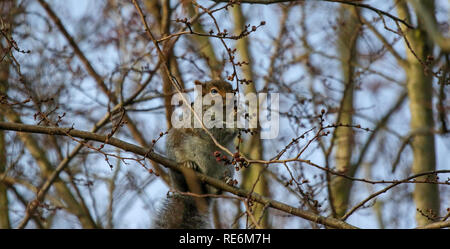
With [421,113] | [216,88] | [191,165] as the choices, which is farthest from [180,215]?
[421,113]

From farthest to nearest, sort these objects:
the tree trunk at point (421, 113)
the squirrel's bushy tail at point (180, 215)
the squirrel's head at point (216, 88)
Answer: the tree trunk at point (421, 113)
the squirrel's head at point (216, 88)
the squirrel's bushy tail at point (180, 215)

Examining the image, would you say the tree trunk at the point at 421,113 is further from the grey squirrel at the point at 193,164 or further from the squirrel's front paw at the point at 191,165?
the squirrel's front paw at the point at 191,165

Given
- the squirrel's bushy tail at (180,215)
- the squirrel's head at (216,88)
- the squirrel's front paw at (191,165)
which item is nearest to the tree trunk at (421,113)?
the squirrel's head at (216,88)

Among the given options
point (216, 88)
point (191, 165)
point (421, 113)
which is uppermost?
point (421, 113)

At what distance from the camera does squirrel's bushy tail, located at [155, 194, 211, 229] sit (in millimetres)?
4160

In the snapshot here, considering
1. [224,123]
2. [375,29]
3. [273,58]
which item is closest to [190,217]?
[224,123]

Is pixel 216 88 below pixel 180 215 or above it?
above

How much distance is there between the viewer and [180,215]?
13.8 ft

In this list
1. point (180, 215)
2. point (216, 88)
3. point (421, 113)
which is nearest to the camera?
point (180, 215)

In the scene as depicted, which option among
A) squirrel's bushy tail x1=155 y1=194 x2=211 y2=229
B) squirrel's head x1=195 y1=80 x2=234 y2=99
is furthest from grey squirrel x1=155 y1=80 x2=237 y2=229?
squirrel's head x1=195 y1=80 x2=234 y2=99

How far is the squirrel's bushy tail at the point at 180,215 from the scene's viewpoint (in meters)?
4.16

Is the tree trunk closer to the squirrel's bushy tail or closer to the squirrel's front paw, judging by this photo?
the squirrel's bushy tail

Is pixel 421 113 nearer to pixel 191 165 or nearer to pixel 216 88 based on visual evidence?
pixel 216 88

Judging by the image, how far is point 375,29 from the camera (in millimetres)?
5566
